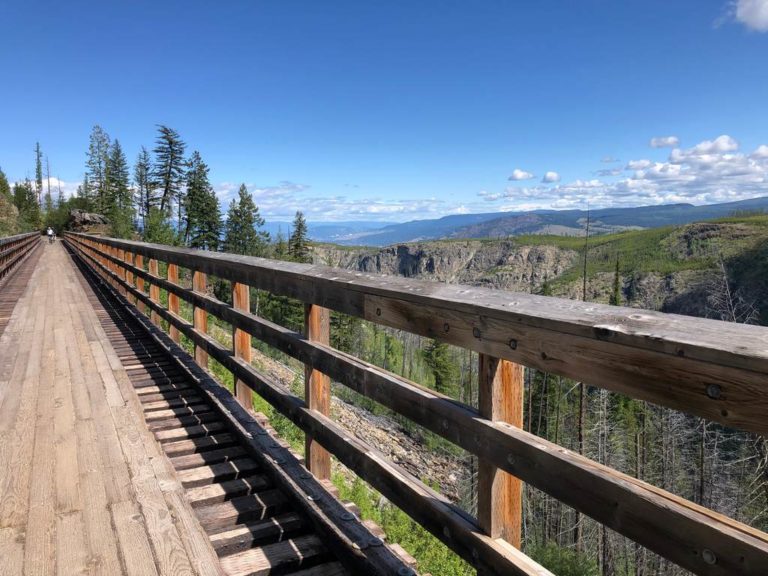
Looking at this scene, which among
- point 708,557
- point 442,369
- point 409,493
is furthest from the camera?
point 442,369

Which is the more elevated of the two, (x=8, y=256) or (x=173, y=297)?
(x=8, y=256)

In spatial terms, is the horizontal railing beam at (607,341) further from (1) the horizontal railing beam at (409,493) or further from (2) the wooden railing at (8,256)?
(2) the wooden railing at (8,256)

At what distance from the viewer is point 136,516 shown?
2.94 metres

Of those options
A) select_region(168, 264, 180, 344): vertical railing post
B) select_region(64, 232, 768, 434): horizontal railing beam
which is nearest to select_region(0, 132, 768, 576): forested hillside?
select_region(64, 232, 768, 434): horizontal railing beam

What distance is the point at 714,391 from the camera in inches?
50.2

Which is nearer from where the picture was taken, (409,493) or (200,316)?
Answer: (409,493)

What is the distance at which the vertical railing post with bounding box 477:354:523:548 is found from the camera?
1959 mm

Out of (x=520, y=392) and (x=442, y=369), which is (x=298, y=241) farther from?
(x=520, y=392)

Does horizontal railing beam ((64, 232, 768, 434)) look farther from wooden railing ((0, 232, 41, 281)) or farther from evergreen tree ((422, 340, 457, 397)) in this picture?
evergreen tree ((422, 340, 457, 397))

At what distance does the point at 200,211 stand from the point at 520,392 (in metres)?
73.5

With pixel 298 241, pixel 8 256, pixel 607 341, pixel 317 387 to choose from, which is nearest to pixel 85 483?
pixel 317 387

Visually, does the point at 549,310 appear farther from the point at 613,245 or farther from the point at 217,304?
the point at 613,245

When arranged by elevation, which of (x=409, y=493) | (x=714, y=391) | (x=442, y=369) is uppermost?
(x=714, y=391)

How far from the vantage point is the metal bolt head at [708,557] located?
126 centimetres
